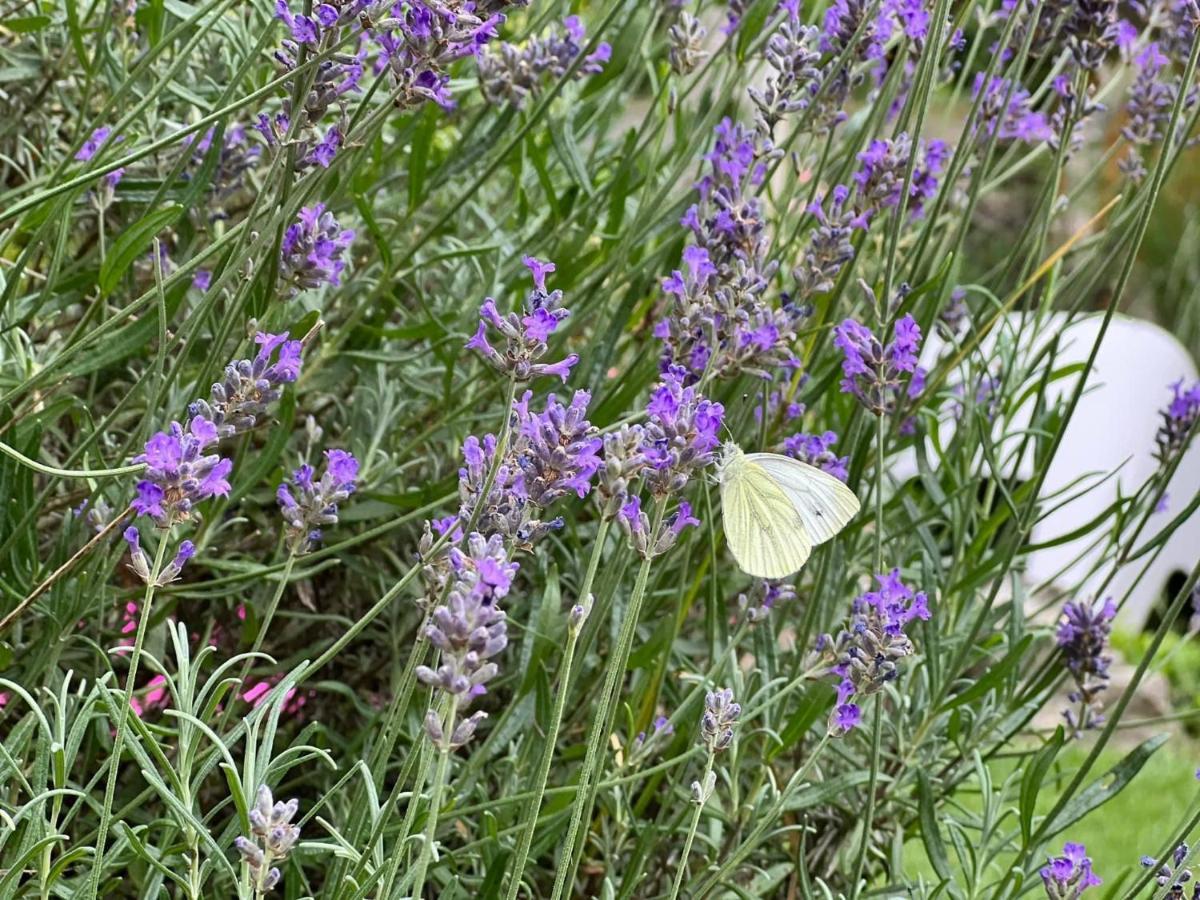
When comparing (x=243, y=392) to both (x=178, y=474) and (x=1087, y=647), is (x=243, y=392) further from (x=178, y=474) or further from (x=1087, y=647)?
(x=1087, y=647)

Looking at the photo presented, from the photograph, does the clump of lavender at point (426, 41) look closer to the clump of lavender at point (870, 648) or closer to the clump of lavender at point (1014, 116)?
the clump of lavender at point (870, 648)

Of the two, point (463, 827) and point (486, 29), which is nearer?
point (486, 29)

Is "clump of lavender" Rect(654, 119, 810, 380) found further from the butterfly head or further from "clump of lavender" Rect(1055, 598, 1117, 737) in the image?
"clump of lavender" Rect(1055, 598, 1117, 737)

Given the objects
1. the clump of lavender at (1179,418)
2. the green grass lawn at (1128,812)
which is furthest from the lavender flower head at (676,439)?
the green grass lawn at (1128,812)

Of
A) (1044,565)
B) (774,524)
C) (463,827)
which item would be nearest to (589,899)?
(463,827)

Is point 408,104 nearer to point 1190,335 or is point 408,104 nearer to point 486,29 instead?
point 486,29

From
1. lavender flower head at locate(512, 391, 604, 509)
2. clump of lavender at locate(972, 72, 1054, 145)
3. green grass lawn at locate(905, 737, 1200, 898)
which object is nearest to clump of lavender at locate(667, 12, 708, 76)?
clump of lavender at locate(972, 72, 1054, 145)
